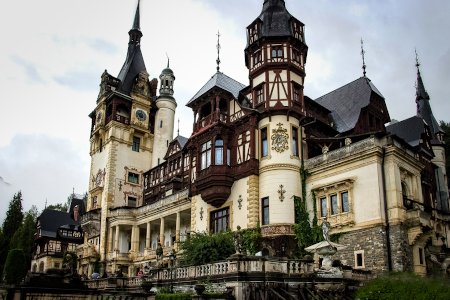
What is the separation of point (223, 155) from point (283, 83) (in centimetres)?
697

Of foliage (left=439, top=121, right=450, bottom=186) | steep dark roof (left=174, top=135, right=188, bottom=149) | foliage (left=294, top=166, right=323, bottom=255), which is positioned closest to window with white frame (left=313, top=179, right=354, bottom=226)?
foliage (left=294, top=166, right=323, bottom=255)

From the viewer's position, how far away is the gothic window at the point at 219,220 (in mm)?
34688

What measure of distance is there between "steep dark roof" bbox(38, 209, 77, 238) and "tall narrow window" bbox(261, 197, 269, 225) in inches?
1870

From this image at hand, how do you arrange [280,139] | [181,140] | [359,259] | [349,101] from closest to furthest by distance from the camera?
[359,259], [280,139], [349,101], [181,140]

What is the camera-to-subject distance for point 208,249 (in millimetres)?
27156

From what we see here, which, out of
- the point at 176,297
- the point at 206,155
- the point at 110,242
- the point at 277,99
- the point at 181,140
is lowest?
the point at 176,297

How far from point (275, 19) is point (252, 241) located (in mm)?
17312

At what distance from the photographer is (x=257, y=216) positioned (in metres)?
32.3

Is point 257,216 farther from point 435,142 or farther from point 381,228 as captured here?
point 435,142

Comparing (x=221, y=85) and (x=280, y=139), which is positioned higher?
(x=221, y=85)

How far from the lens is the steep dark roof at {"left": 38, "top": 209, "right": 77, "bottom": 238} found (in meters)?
70.2

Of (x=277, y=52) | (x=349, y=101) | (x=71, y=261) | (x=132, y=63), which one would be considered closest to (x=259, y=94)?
(x=277, y=52)

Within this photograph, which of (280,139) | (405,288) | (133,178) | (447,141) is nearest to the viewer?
(405,288)

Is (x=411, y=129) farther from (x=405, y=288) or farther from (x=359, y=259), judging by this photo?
(x=405, y=288)
